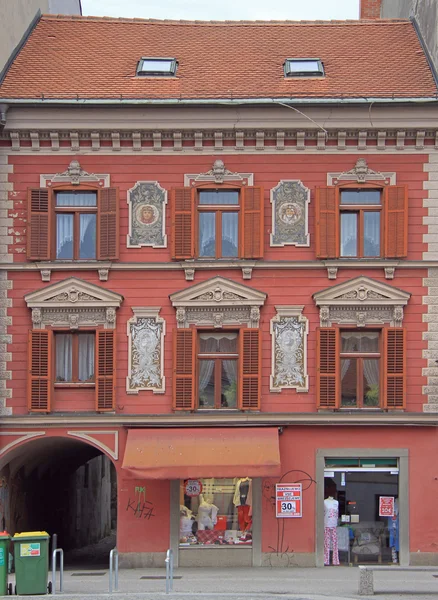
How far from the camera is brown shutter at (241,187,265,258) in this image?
2633 centimetres

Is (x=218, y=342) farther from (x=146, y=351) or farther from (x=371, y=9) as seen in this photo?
(x=371, y=9)

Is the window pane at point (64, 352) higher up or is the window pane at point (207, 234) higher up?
the window pane at point (207, 234)

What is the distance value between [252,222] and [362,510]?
7112mm

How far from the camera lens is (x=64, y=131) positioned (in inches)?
1052

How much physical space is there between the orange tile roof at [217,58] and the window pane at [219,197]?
2.26 meters

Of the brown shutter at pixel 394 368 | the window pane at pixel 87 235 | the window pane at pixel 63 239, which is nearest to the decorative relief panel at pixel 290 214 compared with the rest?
the brown shutter at pixel 394 368

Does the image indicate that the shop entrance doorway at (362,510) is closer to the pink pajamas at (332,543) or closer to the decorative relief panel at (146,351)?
the pink pajamas at (332,543)

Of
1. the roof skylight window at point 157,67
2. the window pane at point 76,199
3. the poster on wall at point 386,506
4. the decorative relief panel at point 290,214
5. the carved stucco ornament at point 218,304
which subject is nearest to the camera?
the poster on wall at point 386,506

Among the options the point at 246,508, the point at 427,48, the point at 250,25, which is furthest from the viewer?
the point at 250,25

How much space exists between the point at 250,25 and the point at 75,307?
10660 mm

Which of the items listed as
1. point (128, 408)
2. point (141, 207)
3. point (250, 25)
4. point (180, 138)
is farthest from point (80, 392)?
point (250, 25)

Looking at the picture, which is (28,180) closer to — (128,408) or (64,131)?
(64,131)

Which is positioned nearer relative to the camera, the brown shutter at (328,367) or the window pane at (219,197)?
the brown shutter at (328,367)

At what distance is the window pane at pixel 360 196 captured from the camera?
1054 inches
